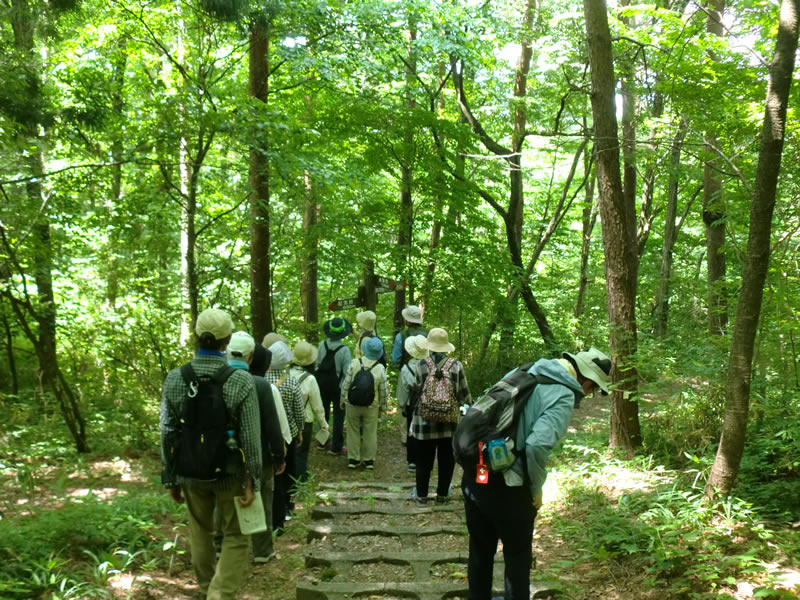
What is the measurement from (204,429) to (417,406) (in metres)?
2.88

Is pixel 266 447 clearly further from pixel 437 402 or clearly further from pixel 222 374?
pixel 437 402

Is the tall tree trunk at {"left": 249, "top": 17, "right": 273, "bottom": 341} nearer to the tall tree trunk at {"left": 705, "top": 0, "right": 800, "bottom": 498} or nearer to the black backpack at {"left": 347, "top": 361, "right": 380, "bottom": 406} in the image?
the black backpack at {"left": 347, "top": 361, "right": 380, "bottom": 406}

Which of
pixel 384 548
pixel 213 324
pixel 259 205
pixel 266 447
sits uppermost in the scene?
pixel 259 205

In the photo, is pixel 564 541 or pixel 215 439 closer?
pixel 215 439

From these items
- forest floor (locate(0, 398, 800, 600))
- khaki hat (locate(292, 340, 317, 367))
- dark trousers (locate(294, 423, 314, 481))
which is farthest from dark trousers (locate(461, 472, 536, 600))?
dark trousers (locate(294, 423, 314, 481))

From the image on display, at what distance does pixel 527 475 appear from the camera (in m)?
3.12

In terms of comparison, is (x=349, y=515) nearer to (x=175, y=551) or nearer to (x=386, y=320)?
(x=175, y=551)

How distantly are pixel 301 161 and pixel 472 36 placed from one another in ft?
17.4

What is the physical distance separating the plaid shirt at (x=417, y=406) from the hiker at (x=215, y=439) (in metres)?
2.54

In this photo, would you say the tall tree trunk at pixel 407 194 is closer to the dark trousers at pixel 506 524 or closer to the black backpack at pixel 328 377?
the black backpack at pixel 328 377

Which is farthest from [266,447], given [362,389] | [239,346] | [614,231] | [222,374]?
[614,231]

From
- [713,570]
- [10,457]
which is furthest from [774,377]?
[10,457]

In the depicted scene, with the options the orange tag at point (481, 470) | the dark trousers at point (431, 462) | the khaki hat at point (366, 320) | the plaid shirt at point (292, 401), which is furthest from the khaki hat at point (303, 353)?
the orange tag at point (481, 470)

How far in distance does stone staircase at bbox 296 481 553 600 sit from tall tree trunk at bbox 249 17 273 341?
3096 millimetres
